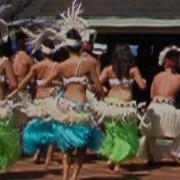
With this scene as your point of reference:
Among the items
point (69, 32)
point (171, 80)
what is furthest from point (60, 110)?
point (171, 80)

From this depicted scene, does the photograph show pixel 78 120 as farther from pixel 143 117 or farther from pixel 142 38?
pixel 142 38

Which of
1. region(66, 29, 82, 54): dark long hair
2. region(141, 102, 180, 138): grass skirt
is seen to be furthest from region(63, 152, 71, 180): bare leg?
region(141, 102, 180, 138): grass skirt

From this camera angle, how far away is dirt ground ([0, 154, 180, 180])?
10.6 m

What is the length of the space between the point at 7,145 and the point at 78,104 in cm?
117

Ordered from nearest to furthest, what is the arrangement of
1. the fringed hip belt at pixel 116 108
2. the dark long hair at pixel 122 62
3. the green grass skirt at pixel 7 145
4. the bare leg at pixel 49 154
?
the green grass skirt at pixel 7 145, the fringed hip belt at pixel 116 108, the dark long hair at pixel 122 62, the bare leg at pixel 49 154

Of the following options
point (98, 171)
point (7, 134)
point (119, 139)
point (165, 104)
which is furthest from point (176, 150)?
point (7, 134)

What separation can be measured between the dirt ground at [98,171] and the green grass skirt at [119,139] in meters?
0.33

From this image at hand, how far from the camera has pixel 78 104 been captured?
9.09 m

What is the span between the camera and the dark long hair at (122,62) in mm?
10766

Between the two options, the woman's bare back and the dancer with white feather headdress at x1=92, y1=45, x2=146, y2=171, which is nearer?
the dancer with white feather headdress at x1=92, y1=45, x2=146, y2=171

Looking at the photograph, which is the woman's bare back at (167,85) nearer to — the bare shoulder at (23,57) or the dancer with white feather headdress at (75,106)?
the bare shoulder at (23,57)

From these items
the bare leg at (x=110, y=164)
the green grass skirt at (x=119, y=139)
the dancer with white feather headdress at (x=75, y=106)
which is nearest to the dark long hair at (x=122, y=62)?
the green grass skirt at (x=119, y=139)

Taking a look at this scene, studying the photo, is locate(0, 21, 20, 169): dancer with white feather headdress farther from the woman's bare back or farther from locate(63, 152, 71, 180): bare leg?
the woman's bare back

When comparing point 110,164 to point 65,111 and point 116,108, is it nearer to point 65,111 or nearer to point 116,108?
point 116,108
